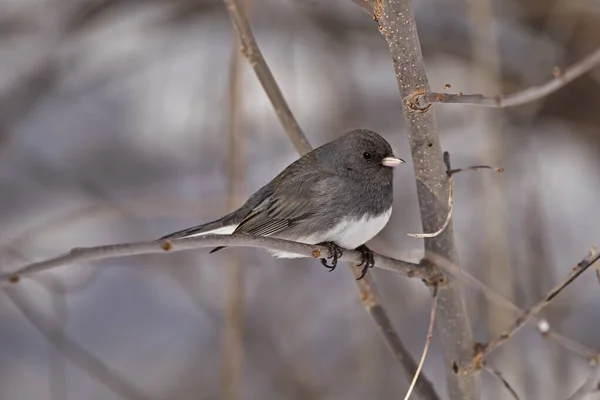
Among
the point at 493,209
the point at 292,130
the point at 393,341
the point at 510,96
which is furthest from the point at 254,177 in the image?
the point at 510,96

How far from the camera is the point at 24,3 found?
429 centimetres

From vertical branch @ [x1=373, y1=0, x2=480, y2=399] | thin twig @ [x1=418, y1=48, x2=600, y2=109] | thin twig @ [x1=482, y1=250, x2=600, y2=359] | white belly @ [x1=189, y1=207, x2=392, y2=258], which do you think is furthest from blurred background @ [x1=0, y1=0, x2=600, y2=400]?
thin twig @ [x1=418, y1=48, x2=600, y2=109]

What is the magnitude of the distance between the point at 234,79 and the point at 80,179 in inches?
95.1

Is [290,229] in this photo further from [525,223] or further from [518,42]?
[518,42]

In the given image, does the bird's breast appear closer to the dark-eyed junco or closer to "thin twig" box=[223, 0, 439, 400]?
the dark-eyed junco

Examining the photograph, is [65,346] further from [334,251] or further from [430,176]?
[430,176]

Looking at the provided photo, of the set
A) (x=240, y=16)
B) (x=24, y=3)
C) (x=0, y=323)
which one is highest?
(x=24, y=3)

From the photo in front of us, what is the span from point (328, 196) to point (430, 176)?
69cm

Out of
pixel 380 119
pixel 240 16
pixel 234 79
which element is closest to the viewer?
pixel 240 16

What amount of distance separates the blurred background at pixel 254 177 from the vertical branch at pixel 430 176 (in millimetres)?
1322

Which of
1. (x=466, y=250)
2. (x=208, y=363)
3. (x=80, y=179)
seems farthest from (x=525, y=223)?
(x=80, y=179)

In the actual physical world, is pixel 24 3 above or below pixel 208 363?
above

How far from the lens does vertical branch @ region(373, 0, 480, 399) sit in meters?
1.41

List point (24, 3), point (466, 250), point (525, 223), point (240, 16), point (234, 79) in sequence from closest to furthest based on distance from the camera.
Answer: point (240, 16), point (234, 79), point (525, 223), point (466, 250), point (24, 3)
